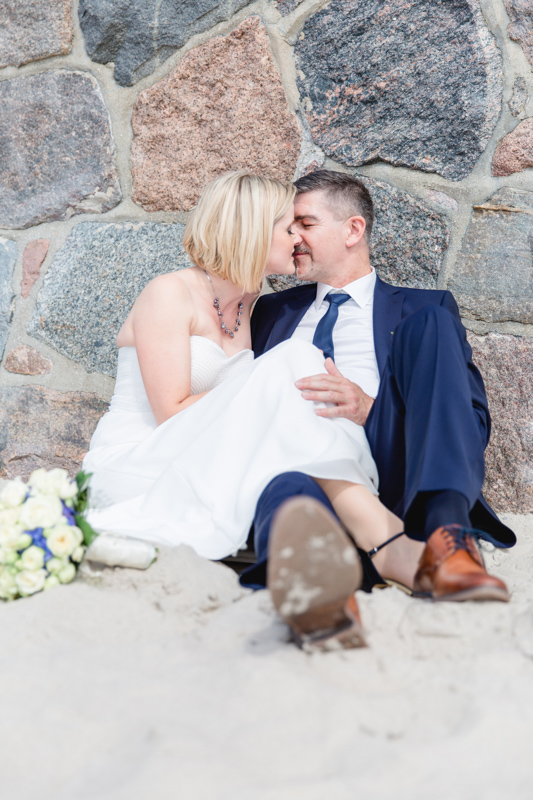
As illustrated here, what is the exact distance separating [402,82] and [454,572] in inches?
74.7

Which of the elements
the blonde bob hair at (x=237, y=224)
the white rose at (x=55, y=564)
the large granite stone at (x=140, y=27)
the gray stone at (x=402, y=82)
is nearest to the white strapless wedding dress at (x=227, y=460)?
the white rose at (x=55, y=564)

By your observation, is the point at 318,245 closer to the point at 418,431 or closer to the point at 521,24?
the point at 521,24

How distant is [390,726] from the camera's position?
0.80 metres

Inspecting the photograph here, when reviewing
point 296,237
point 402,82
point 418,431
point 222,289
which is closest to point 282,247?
point 296,237

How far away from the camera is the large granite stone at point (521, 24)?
7.00 ft

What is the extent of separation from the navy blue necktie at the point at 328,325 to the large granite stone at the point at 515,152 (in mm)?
713

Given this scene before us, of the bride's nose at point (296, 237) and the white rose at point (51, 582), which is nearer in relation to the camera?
the white rose at point (51, 582)

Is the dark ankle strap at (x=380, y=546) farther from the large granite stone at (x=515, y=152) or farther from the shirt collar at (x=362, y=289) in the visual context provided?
the large granite stone at (x=515, y=152)

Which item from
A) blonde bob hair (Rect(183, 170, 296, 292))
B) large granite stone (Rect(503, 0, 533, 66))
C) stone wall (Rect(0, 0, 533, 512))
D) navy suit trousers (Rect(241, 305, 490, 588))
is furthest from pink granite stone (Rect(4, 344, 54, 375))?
large granite stone (Rect(503, 0, 533, 66))

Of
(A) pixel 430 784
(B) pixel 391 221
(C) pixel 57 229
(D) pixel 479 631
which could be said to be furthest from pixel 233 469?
(C) pixel 57 229

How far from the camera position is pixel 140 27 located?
2500 mm

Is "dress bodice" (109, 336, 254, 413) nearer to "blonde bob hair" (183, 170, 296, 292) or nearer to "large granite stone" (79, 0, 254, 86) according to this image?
"blonde bob hair" (183, 170, 296, 292)

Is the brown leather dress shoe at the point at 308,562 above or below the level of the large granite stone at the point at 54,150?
below

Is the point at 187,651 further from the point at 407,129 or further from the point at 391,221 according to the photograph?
the point at 407,129
